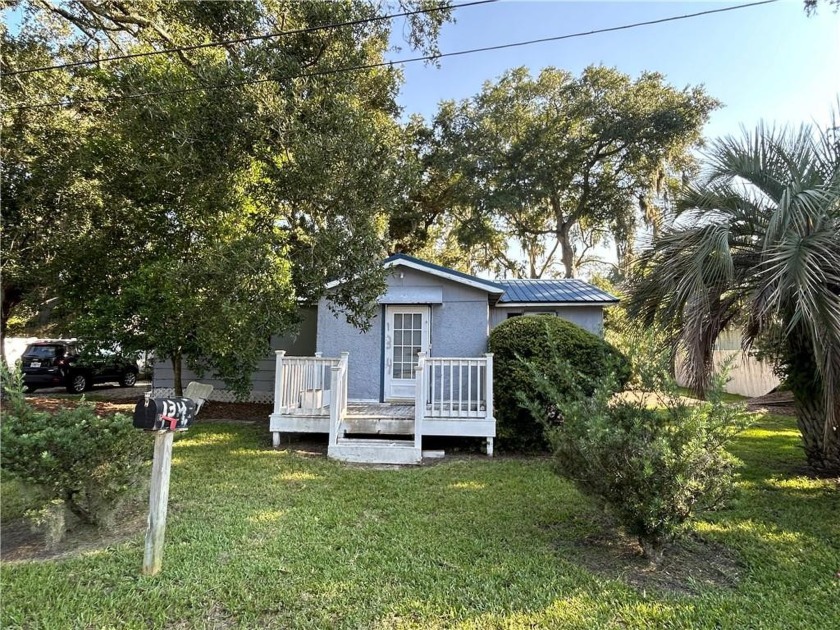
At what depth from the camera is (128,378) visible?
17.7 metres

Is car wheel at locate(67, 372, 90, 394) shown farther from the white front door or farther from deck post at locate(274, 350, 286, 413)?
the white front door

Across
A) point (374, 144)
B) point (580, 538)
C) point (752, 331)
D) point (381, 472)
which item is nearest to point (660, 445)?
point (580, 538)

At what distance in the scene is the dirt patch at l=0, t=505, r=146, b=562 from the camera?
148 inches

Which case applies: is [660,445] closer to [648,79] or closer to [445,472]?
[445,472]

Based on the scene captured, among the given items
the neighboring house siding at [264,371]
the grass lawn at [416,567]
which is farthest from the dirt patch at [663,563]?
the neighboring house siding at [264,371]

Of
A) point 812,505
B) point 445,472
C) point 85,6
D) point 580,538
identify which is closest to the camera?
point 580,538

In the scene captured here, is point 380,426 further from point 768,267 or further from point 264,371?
point 264,371

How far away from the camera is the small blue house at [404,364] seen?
7.39 m

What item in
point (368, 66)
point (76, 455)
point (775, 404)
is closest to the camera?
point (76, 455)

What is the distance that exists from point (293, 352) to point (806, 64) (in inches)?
486

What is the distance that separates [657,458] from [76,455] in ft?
15.7

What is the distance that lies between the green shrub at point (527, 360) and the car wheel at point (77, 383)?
604 inches

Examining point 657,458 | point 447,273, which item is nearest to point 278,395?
point 447,273

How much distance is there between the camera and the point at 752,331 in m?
5.83
